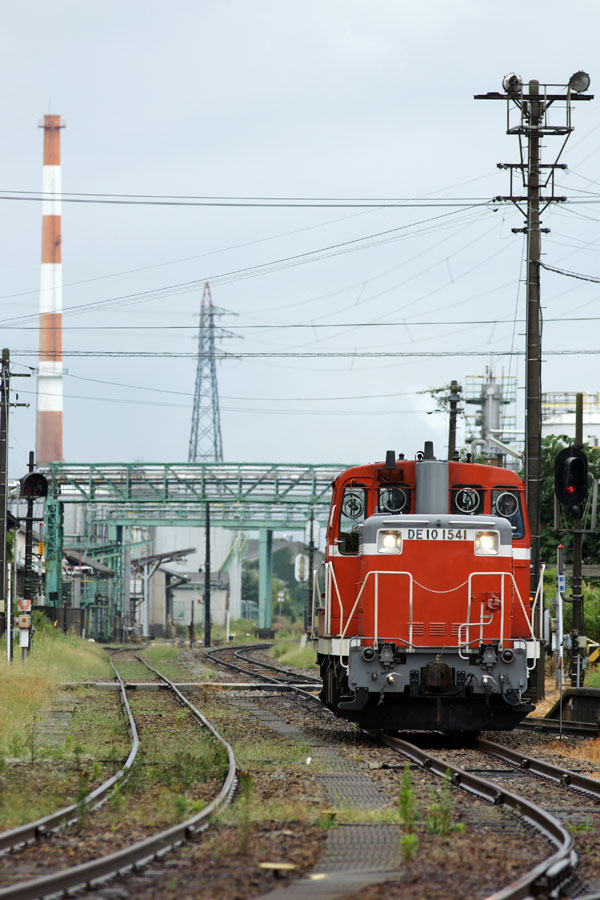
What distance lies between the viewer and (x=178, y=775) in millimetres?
11750

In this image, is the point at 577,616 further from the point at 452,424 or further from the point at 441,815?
the point at 452,424

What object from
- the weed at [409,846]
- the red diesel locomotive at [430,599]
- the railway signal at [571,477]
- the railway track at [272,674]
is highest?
the railway signal at [571,477]

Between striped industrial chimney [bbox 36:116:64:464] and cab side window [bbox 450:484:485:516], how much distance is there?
59.6 metres

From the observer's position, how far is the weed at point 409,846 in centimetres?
814

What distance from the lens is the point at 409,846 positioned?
8297 mm

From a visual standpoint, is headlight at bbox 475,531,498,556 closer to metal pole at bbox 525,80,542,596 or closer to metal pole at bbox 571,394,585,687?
metal pole at bbox 525,80,542,596

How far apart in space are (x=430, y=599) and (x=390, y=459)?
184 cm

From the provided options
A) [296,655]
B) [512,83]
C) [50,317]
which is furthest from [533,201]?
[50,317]

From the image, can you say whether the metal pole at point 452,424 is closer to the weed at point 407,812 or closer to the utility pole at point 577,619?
the utility pole at point 577,619

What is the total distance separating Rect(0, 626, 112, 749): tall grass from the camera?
1790 centimetres

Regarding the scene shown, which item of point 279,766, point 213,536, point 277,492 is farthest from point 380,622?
point 213,536

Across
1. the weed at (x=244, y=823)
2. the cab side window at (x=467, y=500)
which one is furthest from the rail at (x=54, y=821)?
the cab side window at (x=467, y=500)

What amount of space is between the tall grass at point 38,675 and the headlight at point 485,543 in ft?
20.1

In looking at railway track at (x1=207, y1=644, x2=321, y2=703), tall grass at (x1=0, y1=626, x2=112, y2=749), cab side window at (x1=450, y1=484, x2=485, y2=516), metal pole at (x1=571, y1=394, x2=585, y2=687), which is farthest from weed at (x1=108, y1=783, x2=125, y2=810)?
railway track at (x1=207, y1=644, x2=321, y2=703)
